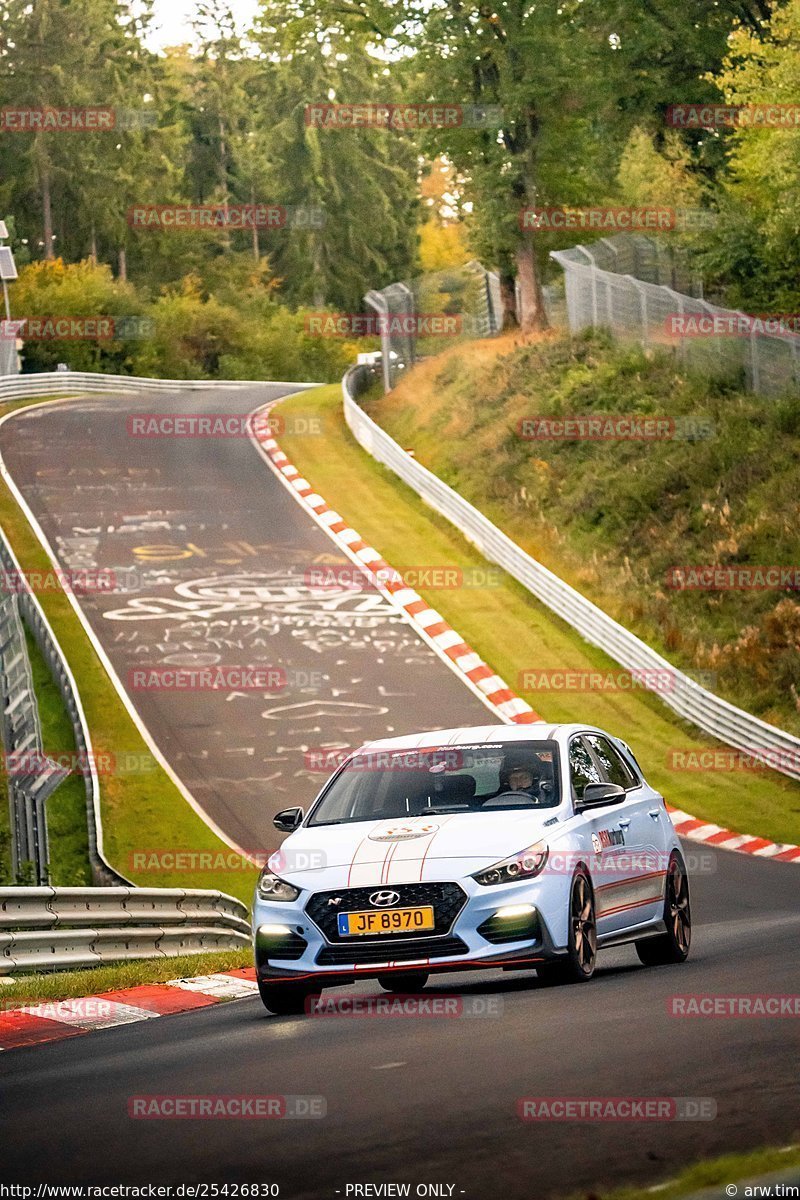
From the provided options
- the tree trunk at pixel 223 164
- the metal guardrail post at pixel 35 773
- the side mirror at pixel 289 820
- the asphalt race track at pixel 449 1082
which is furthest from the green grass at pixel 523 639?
the tree trunk at pixel 223 164

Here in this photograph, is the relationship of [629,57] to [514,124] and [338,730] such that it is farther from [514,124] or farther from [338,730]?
[338,730]

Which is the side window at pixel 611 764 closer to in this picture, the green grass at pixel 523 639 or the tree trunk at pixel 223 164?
the green grass at pixel 523 639

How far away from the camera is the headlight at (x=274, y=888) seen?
10.4 m

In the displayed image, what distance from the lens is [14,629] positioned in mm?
21734

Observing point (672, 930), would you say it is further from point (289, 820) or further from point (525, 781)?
point (289, 820)

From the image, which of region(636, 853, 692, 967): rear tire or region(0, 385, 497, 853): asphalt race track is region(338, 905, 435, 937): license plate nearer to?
region(636, 853, 692, 967): rear tire

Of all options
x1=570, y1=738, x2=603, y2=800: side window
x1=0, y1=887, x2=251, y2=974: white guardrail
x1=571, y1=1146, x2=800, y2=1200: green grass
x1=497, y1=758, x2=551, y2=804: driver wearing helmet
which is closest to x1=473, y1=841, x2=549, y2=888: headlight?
x1=497, y1=758, x2=551, y2=804: driver wearing helmet

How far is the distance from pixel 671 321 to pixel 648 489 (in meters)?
5.76

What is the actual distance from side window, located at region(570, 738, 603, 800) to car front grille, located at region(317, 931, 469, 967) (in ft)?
4.88

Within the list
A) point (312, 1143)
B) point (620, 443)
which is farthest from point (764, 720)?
point (312, 1143)

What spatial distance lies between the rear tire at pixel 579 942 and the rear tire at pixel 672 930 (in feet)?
4.22

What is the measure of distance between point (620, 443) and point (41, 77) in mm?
63091

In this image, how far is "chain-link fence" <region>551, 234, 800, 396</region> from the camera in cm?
3691

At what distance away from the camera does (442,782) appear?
1127cm
